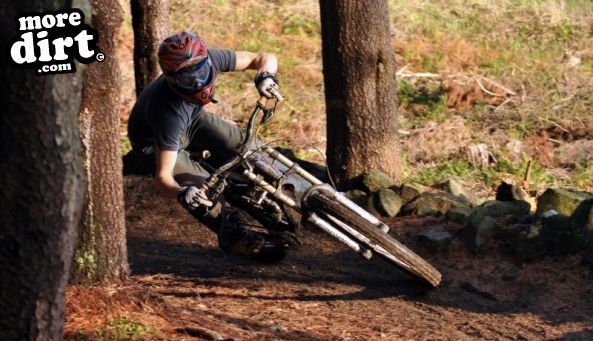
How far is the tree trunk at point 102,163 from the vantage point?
615 cm

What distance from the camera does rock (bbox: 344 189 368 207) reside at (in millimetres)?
9234

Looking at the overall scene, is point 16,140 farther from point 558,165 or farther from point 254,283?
point 558,165

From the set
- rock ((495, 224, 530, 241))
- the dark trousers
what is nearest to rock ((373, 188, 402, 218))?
rock ((495, 224, 530, 241))

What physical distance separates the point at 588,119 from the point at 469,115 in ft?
4.44

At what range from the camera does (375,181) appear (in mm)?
9414

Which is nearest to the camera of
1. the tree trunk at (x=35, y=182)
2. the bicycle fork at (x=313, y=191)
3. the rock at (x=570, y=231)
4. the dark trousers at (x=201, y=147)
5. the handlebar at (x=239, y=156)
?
the tree trunk at (x=35, y=182)

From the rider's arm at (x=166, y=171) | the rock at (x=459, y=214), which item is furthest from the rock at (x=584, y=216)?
the rider's arm at (x=166, y=171)

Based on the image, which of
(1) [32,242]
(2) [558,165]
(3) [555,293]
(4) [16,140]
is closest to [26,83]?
(4) [16,140]

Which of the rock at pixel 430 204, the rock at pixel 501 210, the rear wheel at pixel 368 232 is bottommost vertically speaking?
the rock at pixel 430 204

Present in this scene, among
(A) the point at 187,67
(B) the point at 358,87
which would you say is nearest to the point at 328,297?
(A) the point at 187,67

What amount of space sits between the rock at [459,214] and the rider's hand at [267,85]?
2.32 meters

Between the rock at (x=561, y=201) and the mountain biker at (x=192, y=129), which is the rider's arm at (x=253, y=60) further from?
the rock at (x=561, y=201)

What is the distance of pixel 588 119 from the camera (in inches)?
496

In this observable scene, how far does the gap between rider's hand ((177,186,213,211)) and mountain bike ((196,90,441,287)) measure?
0.09m
